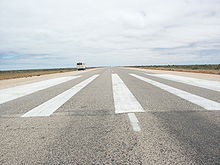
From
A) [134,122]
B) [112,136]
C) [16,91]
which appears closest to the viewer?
[112,136]

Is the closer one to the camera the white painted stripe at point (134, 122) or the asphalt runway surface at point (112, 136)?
the asphalt runway surface at point (112, 136)

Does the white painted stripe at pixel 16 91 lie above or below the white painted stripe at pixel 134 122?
above

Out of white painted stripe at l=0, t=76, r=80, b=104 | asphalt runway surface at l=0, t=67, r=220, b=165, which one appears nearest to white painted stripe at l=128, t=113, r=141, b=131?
asphalt runway surface at l=0, t=67, r=220, b=165

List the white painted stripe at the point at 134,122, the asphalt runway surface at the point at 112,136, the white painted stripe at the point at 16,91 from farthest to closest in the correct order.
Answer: the white painted stripe at the point at 16,91 → the white painted stripe at the point at 134,122 → the asphalt runway surface at the point at 112,136

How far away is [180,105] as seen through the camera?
4.54 m

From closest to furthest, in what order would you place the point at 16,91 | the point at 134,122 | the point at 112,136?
1. the point at 112,136
2. the point at 134,122
3. the point at 16,91

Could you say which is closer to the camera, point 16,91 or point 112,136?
point 112,136

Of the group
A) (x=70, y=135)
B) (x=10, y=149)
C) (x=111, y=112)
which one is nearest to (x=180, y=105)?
(x=111, y=112)

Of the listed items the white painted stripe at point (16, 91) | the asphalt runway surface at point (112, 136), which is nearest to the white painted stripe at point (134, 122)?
the asphalt runway surface at point (112, 136)

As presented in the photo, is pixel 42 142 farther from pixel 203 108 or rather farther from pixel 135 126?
pixel 203 108

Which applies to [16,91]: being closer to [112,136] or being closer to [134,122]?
[134,122]

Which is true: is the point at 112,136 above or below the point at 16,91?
below

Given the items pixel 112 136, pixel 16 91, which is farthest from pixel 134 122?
pixel 16 91

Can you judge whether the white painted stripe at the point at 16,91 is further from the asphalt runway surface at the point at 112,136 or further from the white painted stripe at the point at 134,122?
the white painted stripe at the point at 134,122
